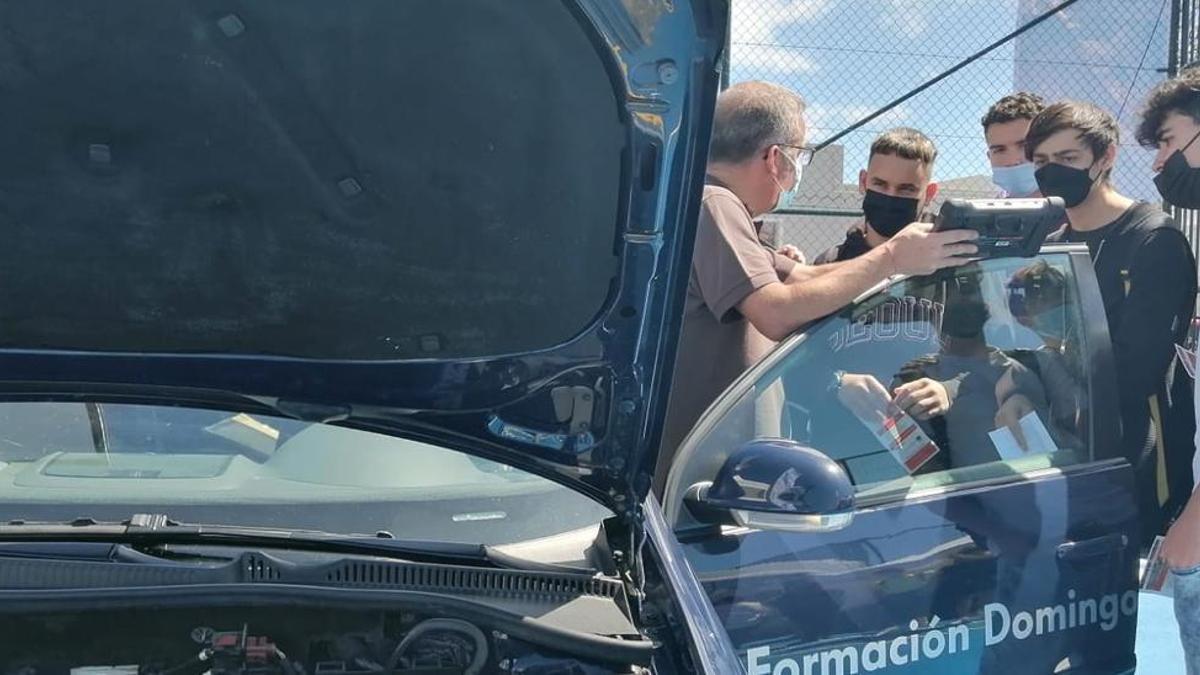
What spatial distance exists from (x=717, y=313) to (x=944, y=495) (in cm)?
71

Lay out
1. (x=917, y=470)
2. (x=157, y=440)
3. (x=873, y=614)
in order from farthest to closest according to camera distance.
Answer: (x=917, y=470) < (x=873, y=614) < (x=157, y=440)

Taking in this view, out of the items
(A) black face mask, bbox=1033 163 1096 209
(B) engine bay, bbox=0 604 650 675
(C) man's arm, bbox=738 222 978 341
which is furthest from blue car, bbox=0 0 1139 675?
(A) black face mask, bbox=1033 163 1096 209

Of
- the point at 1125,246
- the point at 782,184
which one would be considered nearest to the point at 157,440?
the point at 782,184

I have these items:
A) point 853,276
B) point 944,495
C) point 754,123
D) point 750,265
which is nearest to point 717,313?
point 750,265

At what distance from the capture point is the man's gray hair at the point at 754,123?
2990 millimetres

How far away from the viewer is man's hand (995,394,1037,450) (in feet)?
8.98

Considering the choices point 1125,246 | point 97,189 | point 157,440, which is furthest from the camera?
point 1125,246

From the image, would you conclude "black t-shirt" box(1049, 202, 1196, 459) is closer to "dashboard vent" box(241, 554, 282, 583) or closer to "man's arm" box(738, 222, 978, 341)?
"man's arm" box(738, 222, 978, 341)

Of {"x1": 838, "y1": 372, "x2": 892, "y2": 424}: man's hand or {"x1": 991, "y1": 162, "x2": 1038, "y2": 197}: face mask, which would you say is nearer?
{"x1": 838, "y1": 372, "x2": 892, "y2": 424}: man's hand

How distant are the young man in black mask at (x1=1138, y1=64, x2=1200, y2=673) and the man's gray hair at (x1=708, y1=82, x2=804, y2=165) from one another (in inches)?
39.7

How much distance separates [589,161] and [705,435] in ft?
2.65

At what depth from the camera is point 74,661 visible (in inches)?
65.4

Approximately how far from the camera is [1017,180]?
3.59 m

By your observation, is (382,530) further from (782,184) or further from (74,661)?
(782,184)
